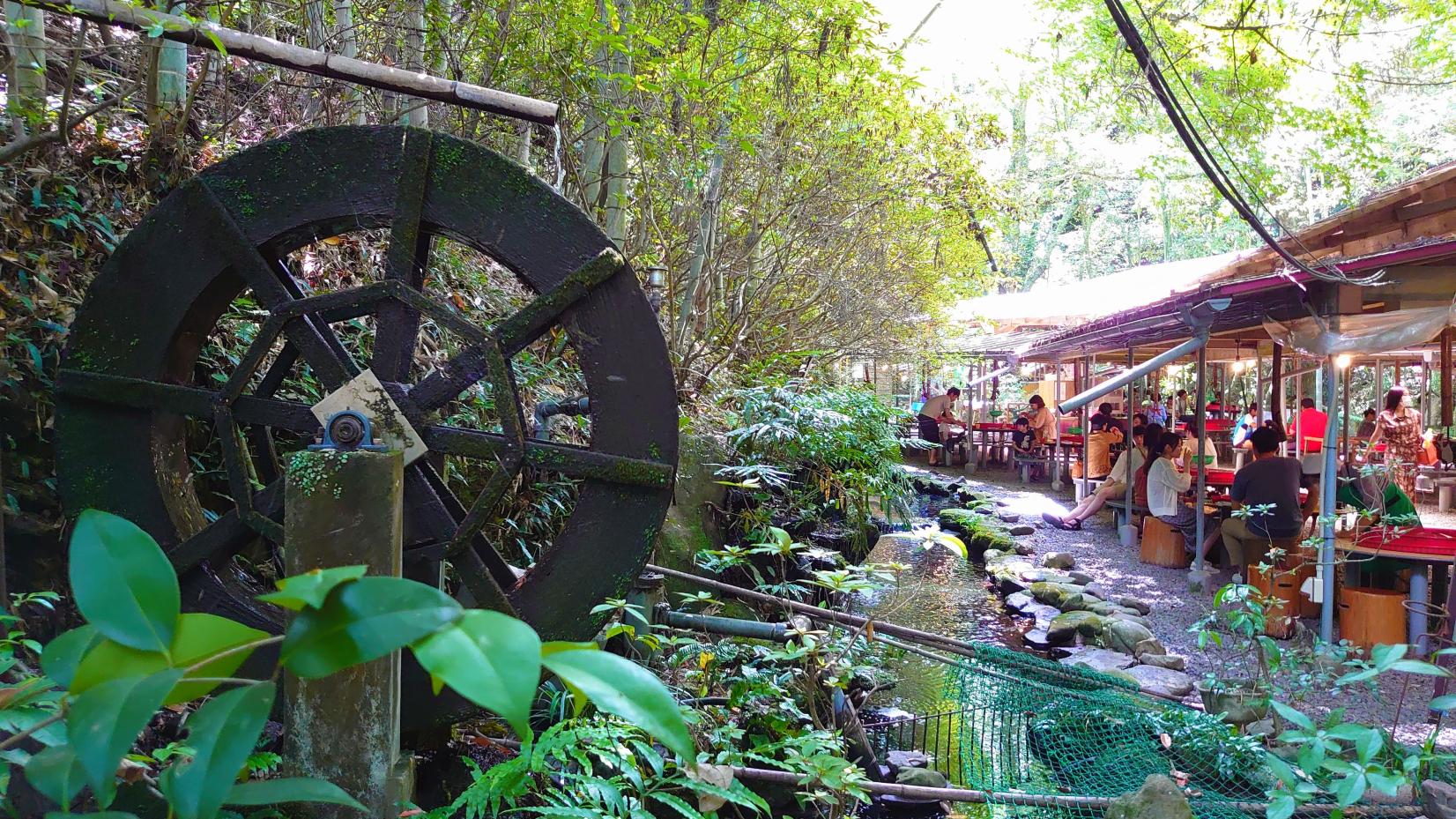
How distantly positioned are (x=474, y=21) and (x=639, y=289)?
2.93 m

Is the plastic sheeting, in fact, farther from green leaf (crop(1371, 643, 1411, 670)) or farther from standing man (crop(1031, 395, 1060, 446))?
standing man (crop(1031, 395, 1060, 446))

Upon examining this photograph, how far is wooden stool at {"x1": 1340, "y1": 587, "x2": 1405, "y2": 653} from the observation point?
5770 mm

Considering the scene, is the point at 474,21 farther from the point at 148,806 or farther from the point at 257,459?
the point at 148,806

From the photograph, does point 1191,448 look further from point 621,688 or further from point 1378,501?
point 621,688

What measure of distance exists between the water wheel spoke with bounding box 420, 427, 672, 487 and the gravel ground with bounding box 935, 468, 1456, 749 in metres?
2.78

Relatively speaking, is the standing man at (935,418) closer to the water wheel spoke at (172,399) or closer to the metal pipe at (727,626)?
the metal pipe at (727,626)

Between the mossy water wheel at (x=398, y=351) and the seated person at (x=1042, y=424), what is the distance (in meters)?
13.8

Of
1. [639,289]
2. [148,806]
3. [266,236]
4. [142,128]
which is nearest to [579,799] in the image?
[148,806]

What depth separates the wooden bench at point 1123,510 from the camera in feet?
33.1

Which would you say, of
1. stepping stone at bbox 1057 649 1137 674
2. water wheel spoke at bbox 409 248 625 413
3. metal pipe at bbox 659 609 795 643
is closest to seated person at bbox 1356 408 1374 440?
stepping stone at bbox 1057 649 1137 674

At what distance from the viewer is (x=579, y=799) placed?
7.24 ft

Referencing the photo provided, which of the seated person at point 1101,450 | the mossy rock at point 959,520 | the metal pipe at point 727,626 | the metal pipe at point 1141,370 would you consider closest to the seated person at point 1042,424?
the seated person at point 1101,450

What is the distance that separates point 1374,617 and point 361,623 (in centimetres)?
694

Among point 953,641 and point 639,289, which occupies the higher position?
point 639,289
